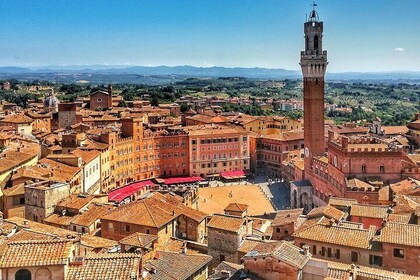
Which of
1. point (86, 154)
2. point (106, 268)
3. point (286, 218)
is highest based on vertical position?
point (106, 268)

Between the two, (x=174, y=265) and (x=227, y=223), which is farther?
(x=227, y=223)

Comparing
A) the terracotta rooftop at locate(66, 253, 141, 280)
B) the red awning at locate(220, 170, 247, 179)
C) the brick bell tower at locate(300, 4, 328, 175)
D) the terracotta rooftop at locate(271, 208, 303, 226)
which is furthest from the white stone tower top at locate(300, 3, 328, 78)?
the terracotta rooftop at locate(66, 253, 141, 280)

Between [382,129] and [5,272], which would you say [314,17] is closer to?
[382,129]

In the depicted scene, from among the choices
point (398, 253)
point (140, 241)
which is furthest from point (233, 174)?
point (398, 253)

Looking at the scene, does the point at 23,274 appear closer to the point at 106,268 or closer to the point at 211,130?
the point at 106,268

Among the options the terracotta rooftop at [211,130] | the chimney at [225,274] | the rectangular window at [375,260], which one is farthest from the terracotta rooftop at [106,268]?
the terracotta rooftop at [211,130]

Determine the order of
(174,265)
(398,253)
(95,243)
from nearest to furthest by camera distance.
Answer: (174,265) < (398,253) < (95,243)

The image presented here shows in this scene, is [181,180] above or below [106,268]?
below
